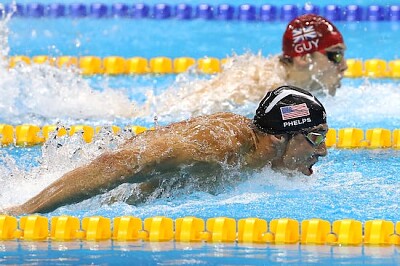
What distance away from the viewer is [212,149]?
4230 mm

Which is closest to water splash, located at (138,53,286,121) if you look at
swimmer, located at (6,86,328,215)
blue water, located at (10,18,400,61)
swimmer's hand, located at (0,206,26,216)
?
swimmer, located at (6,86,328,215)

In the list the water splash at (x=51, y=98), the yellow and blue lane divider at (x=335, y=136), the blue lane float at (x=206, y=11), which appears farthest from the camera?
the blue lane float at (x=206, y=11)

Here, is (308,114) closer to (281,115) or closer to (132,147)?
(281,115)

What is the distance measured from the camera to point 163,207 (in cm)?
441

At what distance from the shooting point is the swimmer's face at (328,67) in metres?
6.17

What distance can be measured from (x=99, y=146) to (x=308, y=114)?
971 mm

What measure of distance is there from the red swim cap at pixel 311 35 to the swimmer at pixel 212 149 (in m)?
1.79

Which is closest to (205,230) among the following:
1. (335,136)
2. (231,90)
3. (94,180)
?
(94,180)

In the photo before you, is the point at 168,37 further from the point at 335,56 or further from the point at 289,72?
the point at 335,56

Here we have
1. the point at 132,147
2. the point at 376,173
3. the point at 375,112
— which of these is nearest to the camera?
the point at 132,147

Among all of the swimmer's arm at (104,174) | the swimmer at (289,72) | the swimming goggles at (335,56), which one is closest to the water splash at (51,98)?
the swimmer at (289,72)

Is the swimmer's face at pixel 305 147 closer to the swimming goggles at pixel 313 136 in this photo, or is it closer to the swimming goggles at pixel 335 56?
the swimming goggles at pixel 313 136

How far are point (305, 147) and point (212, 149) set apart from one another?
42 centimetres

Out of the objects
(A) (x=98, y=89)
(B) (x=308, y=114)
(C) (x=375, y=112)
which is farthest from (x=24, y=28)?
(B) (x=308, y=114)
